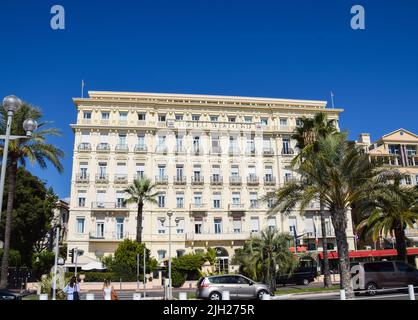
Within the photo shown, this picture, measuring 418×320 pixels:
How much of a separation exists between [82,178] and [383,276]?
37.1 metres

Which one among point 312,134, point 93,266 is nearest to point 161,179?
point 93,266

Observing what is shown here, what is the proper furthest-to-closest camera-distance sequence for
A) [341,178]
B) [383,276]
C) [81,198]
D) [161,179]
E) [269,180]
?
[269,180] → [161,179] → [81,198] → [383,276] → [341,178]

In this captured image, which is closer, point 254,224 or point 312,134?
point 312,134

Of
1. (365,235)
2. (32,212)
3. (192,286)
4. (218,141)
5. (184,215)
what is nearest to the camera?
(365,235)

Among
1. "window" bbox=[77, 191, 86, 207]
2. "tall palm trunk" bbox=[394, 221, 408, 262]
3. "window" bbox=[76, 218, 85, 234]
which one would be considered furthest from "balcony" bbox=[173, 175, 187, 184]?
"tall palm trunk" bbox=[394, 221, 408, 262]

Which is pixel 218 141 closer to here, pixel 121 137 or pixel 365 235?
pixel 121 137

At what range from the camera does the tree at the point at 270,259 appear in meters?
24.3

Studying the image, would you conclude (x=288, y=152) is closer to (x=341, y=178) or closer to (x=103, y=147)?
(x=103, y=147)

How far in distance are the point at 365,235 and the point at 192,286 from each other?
57.9 feet

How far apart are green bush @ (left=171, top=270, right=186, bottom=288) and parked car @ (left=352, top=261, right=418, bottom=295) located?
20.8 metres

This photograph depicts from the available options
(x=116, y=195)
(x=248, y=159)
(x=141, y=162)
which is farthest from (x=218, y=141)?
(x=116, y=195)

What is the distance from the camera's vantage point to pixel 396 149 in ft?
182

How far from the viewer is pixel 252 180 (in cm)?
5025

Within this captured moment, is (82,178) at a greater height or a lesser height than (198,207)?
greater
